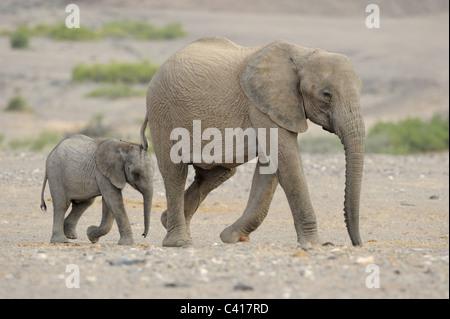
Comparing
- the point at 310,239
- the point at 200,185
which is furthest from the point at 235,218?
the point at 310,239

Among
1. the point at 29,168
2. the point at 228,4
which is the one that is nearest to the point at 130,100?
the point at 29,168

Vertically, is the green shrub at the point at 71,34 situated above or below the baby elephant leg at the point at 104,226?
above

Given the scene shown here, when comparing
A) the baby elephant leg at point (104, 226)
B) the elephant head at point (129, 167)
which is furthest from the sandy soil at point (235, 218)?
the elephant head at point (129, 167)

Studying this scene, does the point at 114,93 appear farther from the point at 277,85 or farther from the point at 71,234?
the point at 277,85

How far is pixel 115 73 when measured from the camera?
30.2m

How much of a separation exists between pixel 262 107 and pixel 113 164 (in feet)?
5.55

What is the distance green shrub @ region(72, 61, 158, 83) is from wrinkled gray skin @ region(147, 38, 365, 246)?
67.0ft

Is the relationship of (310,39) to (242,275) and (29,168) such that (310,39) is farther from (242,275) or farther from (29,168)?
(242,275)

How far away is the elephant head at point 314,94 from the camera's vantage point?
7.75 metres

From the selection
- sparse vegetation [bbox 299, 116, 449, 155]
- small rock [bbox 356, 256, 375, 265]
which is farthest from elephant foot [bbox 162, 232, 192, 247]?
sparse vegetation [bbox 299, 116, 449, 155]

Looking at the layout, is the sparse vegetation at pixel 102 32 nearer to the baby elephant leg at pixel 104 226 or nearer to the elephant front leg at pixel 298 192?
the baby elephant leg at pixel 104 226

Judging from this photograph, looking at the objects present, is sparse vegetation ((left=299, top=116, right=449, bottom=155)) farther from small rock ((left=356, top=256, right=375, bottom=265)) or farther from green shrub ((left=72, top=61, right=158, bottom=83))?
small rock ((left=356, top=256, right=375, bottom=265))

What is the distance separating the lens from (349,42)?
3953 centimetres

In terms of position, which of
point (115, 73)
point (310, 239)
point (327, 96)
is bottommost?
point (115, 73)
